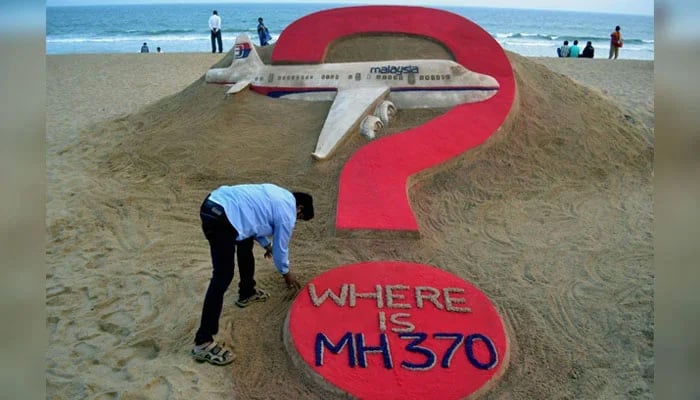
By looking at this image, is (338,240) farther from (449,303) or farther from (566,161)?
(566,161)

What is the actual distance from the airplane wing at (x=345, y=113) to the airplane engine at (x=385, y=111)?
0.08m

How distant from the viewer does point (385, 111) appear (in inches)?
307

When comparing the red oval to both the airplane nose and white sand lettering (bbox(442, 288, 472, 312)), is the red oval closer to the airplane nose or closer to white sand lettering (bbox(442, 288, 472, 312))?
white sand lettering (bbox(442, 288, 472, 312))

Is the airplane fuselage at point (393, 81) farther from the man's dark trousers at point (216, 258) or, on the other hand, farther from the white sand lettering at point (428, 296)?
the man's dark trousers at point (216, 258)

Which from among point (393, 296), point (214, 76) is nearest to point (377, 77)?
point (214, 76)

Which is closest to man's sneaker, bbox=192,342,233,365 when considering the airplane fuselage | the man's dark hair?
the man's dark hair

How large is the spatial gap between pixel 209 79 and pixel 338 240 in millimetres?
4723

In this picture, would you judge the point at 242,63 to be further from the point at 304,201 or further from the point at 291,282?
the point at 304,201

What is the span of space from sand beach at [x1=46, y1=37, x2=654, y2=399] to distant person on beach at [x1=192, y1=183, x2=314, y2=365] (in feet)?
0.64

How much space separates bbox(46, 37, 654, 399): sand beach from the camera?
4.07m

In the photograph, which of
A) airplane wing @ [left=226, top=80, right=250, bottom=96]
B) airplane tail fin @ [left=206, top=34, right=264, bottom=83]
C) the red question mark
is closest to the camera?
the red question mark

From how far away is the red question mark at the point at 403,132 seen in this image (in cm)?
621

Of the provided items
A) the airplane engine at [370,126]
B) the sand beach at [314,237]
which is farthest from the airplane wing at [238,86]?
the airplane engine at [370,126]

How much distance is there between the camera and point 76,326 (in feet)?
14.8
